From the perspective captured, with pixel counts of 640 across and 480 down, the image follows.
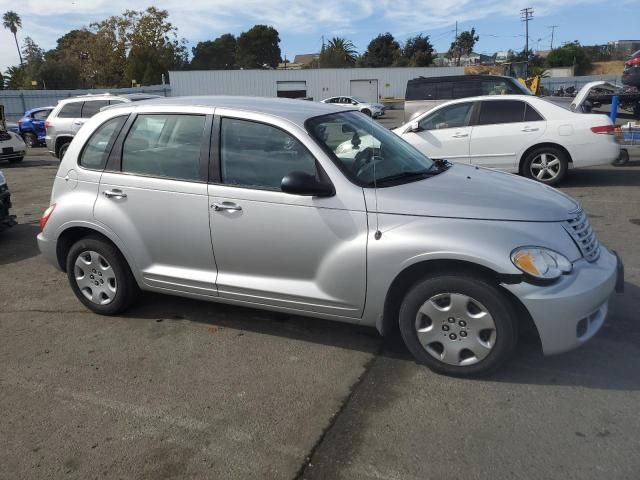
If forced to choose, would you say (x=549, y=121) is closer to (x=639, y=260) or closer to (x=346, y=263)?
(x=639, y=260)

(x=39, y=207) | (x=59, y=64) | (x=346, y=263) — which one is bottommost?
(x=39, y=207)

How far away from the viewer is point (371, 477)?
2674 millimetres

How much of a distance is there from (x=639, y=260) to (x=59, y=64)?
65991 mm

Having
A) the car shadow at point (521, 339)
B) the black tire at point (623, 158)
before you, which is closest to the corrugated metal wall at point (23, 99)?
the black tire at point (623, 158)

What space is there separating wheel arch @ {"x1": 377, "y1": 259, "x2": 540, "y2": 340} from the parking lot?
0.34m

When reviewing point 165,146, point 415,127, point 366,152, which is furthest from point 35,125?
point 366,152

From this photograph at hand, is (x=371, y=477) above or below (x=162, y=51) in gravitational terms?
below

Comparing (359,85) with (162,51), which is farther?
(162,51)

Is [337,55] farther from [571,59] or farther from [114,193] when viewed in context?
[114,193]

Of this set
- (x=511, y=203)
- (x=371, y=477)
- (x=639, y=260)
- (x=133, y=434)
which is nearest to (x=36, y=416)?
(x=133, y=434)

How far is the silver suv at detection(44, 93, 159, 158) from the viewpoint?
14.5 metres

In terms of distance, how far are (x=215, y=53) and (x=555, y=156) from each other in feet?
302

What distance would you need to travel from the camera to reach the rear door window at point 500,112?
9.27 m

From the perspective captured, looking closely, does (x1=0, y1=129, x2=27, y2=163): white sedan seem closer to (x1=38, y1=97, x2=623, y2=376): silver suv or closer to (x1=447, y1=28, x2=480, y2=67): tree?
(x1=38, y1=97, x2=623, y2=376): silver suv
